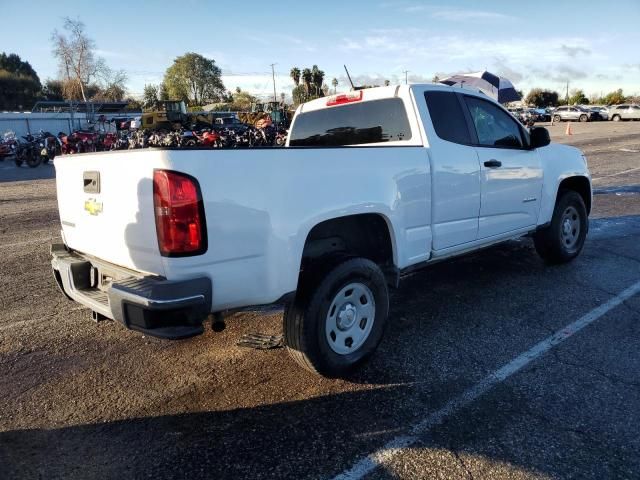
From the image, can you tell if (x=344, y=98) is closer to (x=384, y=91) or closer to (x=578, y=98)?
(x=384, y=91)

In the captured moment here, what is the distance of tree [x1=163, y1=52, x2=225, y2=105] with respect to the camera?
113m

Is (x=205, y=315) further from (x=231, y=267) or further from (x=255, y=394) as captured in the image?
(x=255, y=394)

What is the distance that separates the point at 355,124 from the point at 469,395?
2521 millimetres

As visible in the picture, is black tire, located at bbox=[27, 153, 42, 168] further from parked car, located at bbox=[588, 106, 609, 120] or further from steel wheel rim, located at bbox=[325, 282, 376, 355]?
parked car, located at bbox=[588, 106, 609, 120]

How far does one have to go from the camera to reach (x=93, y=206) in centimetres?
320

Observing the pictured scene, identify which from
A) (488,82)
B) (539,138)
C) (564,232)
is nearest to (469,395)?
(539,138)

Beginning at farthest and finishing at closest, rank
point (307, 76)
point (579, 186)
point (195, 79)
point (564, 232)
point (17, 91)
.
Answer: point (195, 79) < point (307, 76) < point (17, 91) < point (579, 186) < point (564, 232)

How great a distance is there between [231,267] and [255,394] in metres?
0.96

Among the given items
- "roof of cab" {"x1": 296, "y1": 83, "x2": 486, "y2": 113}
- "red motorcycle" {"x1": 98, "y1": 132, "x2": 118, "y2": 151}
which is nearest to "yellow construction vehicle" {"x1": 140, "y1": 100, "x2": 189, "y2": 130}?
"red motorcycle" {"x1": 98, "y1": 132, "x2": 118, "y2": 151}

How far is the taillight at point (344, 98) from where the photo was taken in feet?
15.0

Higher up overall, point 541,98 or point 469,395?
point 541,98

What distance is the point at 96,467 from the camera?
2.60 meters

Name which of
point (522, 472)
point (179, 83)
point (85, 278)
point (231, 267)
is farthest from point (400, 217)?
point (179, 83)

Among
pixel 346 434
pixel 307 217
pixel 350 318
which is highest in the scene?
pixel 307 217
